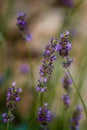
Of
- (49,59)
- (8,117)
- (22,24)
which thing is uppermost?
(22,24)

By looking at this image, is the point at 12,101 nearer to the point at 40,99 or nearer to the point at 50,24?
the point at 40,99

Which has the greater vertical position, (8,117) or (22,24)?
(22,24)

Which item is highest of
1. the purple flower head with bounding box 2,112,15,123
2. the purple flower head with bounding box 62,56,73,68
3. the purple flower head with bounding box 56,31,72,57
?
the purple flower head with bounding box 56,31,72,57

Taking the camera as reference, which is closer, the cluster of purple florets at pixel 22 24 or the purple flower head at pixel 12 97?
the purple flower head at pixel 12 97

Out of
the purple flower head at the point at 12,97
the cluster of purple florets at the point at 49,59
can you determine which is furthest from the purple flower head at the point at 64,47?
the purple flower head at the point at 12,97

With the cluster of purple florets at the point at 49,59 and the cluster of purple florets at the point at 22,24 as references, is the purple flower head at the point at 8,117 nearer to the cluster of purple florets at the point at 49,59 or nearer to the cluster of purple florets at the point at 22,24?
the cluster of purple florets at the point at 49,59

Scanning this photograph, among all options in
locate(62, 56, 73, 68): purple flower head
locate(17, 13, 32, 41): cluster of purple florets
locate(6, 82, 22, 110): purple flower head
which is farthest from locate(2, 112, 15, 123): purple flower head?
locate(17, 13, 32, 41): cluster of purple florets

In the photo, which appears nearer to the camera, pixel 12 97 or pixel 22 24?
pixel 12 97

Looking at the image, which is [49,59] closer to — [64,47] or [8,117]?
[64,47]

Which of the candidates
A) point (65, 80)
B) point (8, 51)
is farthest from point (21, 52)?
point (65, 80)

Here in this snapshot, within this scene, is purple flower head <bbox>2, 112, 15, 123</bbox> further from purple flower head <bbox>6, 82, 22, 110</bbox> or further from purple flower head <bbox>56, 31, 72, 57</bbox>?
purple flower head <bbox>56, 31, 72, 57</bbox>

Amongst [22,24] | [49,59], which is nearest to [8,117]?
[49,59]
